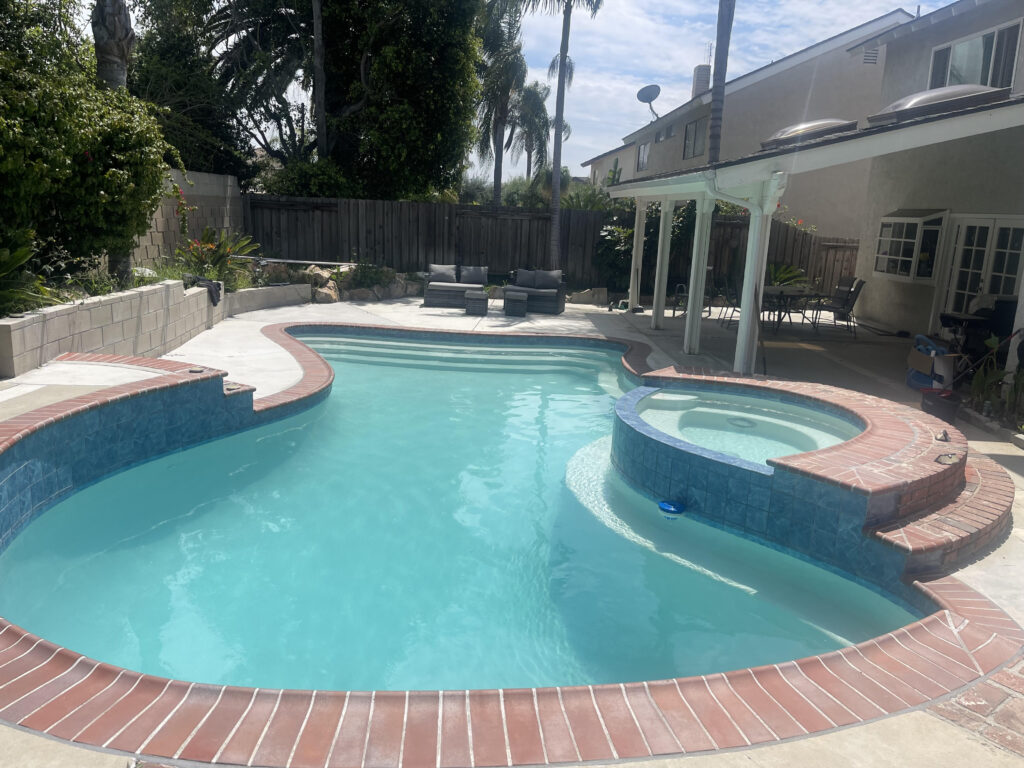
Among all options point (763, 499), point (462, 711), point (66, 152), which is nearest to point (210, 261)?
point (66, 152)

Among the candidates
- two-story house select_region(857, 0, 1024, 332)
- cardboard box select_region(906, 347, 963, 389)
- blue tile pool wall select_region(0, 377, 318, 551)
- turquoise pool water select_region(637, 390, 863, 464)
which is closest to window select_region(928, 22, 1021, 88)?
two-story house select_region(857, 0, 1024, 332)

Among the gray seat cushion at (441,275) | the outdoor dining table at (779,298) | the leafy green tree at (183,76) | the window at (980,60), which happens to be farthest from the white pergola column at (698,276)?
the leafy green tree at (183,76)

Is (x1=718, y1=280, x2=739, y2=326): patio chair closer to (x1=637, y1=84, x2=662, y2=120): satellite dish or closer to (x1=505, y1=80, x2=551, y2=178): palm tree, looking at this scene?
(x1=637, y1=84, x2=662, y2=120): satellite dish

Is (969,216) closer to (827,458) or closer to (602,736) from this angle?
(827,458)

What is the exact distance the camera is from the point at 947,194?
482 inches

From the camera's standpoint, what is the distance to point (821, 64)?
63.2 feet

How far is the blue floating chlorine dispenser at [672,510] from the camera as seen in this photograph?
18.5 feet

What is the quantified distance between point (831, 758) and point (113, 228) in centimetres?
890

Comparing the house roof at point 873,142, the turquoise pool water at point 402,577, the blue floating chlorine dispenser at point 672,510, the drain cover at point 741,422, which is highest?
the house roof at point 873,142

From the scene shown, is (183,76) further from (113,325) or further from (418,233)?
(113,325)

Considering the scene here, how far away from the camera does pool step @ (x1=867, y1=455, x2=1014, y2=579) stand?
4.30 meters

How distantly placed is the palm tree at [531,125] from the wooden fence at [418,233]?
47.5ft

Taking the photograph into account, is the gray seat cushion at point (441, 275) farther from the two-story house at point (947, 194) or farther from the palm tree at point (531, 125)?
the palm tree at point (531, 125)

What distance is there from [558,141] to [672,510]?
1391 cm
